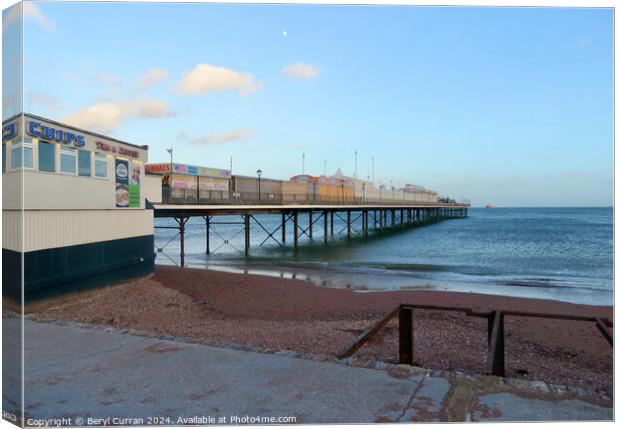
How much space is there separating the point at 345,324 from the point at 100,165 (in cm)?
633

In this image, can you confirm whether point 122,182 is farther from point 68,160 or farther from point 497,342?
point 497,342

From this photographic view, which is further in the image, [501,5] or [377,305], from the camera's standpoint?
[377,305]

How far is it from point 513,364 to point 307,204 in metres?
27.0

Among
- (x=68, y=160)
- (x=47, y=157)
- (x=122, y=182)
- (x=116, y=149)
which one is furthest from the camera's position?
(x=122, y=182)

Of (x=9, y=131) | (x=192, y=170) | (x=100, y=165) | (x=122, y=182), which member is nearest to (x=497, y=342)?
(x=9, y=131)

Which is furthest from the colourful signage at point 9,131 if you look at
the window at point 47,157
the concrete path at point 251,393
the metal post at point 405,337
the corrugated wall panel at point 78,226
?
the metal post at point 405,337

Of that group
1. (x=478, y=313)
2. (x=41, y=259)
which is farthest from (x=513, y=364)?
(x=41, y=259)

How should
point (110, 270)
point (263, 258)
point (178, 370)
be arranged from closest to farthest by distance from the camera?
point (178, 370), point (110, 270), point (263, 258)

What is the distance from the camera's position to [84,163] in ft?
32.3

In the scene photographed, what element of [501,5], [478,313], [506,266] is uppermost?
[501,5]

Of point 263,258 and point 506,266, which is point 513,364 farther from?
point 263,258

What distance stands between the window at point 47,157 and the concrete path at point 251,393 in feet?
11.8

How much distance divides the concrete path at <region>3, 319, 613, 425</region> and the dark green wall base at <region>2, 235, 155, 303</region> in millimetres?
3087

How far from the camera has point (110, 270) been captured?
11336mm
